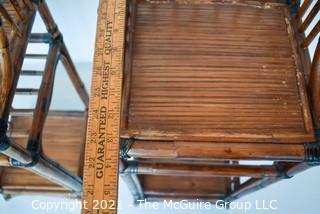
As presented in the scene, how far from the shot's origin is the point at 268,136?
2.00ft

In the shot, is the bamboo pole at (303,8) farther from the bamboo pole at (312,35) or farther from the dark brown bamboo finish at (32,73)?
the dark brown bamboo finish at (32,73)

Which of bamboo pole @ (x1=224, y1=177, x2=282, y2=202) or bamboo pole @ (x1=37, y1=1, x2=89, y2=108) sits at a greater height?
bamboo pole @ (x1=37, y1=1, x2=89, y2=108)

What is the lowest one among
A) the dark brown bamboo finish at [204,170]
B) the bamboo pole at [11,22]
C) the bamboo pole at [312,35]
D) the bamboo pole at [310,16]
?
the dark brown bamboo finish at [204,170]

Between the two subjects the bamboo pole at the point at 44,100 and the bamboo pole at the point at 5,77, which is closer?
the bamboo pole at the point at 5,77

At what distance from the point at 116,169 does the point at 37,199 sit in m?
0.97

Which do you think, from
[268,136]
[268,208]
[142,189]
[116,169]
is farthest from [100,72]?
[268,208]

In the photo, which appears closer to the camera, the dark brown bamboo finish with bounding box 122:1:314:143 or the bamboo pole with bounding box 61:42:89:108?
the dark brown bamboo finish with bounding box 122:1:314:143

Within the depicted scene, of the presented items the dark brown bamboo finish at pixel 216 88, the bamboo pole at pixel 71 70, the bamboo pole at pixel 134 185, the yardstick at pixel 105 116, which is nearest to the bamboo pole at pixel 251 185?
the dark brown bamboo finish at pixel 216 88

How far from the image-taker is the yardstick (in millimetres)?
454

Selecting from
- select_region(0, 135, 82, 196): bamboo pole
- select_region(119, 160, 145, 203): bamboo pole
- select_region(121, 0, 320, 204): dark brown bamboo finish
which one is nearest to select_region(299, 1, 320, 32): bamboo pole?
select_region(121, 0, 320, 204): dark brown bamboo finish

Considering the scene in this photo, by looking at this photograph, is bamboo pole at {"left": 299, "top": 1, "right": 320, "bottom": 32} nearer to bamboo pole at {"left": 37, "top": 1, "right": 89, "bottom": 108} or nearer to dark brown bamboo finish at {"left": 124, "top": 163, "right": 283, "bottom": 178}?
dark brown bamboo finish at {"left": 124, "top": 163, "right": 283, "bottom": 178}

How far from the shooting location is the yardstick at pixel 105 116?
0.45 meters

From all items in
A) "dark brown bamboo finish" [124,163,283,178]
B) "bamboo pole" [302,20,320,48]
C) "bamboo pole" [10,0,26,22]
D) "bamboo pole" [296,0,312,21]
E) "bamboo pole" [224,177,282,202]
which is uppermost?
"bamboo pole" [296,0,312,21]

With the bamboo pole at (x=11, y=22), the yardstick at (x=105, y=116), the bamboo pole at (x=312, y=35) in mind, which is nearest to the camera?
the yardstick at (x=105, y=116)
